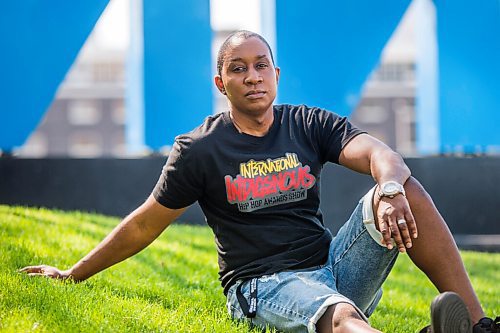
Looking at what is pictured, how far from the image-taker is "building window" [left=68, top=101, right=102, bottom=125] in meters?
74.0

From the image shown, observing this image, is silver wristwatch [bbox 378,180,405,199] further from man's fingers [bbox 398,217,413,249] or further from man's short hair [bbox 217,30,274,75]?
man's short hair [bbox 217,30,274,75]

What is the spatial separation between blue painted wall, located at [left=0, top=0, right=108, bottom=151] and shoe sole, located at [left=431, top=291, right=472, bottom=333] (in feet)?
20.3

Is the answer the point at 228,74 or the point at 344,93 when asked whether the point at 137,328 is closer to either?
the point at 228,74

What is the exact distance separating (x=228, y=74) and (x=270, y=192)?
1.61 ft

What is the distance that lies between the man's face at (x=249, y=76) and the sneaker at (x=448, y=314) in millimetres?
1031

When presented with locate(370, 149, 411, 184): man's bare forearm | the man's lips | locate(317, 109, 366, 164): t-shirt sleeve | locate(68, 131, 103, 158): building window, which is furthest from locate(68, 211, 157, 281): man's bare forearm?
locate(68, 131, 103, 158): building window

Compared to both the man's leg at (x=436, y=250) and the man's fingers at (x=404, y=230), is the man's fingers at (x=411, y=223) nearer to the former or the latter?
the man's fingers at (x=404, y=230)

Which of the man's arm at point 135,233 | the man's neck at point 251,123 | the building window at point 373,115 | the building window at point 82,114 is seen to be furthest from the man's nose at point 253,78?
the building window at point 82,114

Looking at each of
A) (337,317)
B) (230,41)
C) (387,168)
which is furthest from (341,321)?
(230,41)

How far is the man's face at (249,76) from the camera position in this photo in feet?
9.27

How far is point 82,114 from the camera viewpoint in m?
74.5

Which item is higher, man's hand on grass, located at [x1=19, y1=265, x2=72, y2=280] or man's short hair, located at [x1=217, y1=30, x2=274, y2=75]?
man's short hair, located at [x1=217, y1=30, x2=274, y2=75]

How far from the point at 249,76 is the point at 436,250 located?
943 millimetres

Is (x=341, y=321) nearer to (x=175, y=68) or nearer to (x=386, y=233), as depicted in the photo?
(x=386, y=233)
